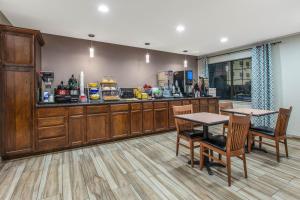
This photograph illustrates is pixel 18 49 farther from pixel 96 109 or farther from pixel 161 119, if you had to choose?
pixel 161 119

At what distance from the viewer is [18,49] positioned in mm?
2936

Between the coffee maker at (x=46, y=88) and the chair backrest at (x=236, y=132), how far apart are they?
3.33m

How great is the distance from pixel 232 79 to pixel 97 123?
15.7 feet

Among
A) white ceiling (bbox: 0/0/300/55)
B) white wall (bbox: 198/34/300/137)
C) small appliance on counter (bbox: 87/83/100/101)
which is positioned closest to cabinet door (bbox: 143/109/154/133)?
small appliance on counter (bbox: 87/83/100/101)

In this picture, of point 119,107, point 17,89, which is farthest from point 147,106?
point 17,89

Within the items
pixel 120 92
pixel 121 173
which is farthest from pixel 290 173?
pixel 120 92

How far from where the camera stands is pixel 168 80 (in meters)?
5.53

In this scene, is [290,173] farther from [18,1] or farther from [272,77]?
[18,1]

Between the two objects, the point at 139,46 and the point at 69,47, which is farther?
the point at 139,46

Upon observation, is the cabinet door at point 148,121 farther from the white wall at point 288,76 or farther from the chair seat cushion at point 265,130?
the white wall at point 288,76

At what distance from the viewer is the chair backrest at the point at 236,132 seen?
2.10 meters

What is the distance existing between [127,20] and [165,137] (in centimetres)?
288

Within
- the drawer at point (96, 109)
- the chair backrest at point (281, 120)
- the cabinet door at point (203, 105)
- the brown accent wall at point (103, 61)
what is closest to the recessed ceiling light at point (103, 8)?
the brown accent wall at point (103, 61)

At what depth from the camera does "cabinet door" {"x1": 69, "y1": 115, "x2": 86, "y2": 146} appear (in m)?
3.43
